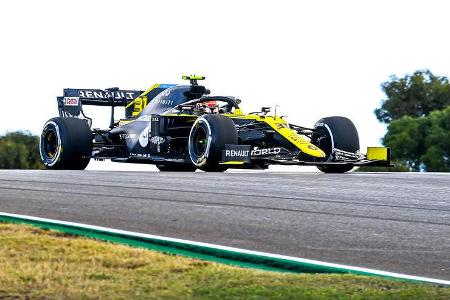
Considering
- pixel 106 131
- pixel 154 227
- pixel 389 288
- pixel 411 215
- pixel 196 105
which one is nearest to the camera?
pixel 389 288

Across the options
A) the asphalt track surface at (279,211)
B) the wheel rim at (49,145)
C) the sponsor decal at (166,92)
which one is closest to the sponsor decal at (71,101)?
the wheel rim at (49,145)

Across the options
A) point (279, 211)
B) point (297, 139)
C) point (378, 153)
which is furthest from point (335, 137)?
point (279, 211)

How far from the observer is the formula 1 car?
16.5m

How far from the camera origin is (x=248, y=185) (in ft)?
41.2

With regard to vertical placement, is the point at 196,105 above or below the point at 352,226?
above

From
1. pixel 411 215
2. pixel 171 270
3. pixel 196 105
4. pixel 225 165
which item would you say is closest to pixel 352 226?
pixel 411 215

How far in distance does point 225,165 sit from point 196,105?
2.05 meters

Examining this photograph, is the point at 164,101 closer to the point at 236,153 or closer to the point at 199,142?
the point at 199,142

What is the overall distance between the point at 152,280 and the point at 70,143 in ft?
40.2

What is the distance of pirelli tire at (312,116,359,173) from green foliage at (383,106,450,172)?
31.7m

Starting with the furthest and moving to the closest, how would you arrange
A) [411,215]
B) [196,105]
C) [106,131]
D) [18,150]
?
[18,150] → [106,131] → [196,105] → [411,215]

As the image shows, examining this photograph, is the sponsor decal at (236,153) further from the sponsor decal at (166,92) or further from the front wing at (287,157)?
the sponsor decal at (166,92)

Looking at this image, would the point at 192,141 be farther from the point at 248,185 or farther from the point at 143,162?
the point at 248,185

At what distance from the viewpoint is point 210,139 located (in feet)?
53.1
